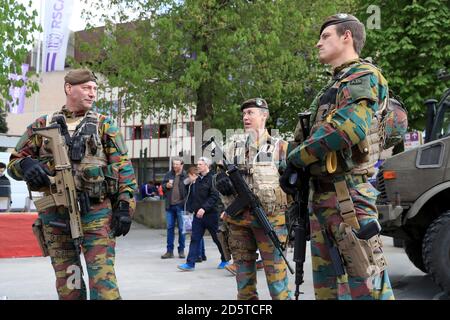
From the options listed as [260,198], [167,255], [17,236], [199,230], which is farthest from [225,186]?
[17,236]

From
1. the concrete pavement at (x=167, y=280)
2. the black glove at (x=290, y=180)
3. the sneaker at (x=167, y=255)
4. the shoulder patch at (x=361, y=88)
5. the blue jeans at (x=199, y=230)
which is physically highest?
the shoulder patch at (x=361, y=88)

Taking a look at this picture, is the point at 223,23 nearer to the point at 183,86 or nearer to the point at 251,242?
the point at 183,86

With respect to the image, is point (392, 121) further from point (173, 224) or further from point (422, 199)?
point (173, 224)

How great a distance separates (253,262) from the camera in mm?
4320

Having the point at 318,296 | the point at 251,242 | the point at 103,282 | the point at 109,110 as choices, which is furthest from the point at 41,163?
the point at 109,110

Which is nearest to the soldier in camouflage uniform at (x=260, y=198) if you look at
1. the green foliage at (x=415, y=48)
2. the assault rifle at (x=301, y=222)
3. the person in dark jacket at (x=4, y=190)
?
the assault rifle at (x=301, y=222)

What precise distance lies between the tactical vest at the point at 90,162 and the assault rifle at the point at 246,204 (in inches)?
41.7

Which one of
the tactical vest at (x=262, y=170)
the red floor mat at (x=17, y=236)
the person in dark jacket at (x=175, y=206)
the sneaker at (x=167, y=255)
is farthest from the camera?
the person in dark jacket at (x=175, y=206)

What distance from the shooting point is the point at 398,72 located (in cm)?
1645

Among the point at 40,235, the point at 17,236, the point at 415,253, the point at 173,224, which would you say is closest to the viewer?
the point at 40,235

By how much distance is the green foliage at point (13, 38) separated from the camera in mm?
11852

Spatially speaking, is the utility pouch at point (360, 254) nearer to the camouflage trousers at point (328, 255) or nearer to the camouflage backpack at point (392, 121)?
the camouflage trousers at point (328, 255)

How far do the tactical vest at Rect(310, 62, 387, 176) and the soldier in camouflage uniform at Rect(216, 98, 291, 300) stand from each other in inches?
38.1

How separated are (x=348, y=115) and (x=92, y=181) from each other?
1.82 metres
